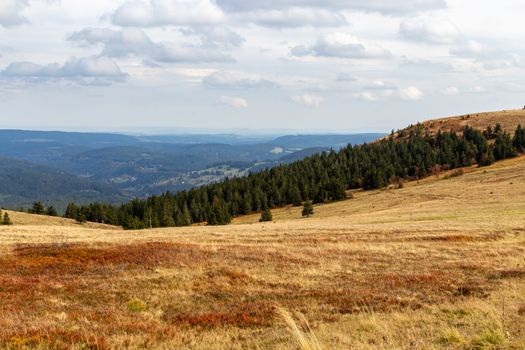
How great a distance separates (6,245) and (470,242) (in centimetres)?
3255

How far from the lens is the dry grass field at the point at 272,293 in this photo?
11.0 m

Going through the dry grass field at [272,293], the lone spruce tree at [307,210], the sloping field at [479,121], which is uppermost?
the sloping field at [479,121]

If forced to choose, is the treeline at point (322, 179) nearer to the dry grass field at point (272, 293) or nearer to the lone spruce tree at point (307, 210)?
the lone spruce tree at point (307, 210)

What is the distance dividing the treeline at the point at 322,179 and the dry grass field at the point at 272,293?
86.3 meters

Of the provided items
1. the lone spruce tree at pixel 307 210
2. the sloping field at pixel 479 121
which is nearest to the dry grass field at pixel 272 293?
the lone spruce tree at pixel 307 210

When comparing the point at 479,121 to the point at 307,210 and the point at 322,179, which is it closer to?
the point at 322,179

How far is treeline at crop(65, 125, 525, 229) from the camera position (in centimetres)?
12719

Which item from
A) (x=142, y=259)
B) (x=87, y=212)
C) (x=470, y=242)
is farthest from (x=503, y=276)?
(x=87, y=212)

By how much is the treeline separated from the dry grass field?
86.3 m

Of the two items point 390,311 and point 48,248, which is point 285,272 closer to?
point 390,311

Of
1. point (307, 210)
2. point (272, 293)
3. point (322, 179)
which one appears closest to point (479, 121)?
point (322, 179)

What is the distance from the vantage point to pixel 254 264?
2331cm

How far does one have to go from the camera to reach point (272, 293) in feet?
57.9

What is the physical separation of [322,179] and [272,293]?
124 meters
